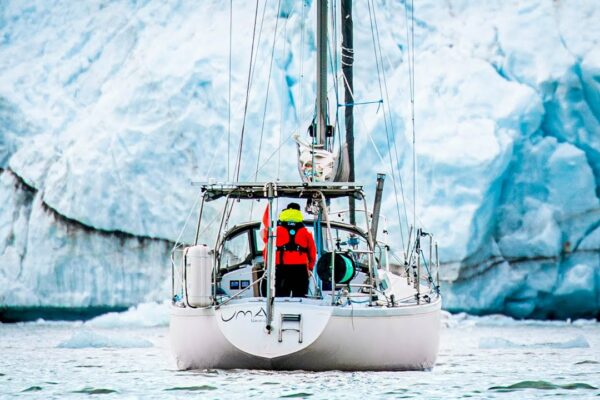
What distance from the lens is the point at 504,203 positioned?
55.8ft

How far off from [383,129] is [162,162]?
3.26 meters

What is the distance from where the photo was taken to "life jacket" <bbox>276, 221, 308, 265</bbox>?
8.77 metres

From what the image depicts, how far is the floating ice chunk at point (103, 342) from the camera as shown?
12.6m

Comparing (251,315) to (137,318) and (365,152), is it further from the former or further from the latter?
(365,152)

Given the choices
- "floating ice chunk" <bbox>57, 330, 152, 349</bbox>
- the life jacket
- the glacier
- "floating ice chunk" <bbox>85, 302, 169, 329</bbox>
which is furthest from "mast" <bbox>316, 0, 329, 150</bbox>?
"floating ice chunk" <bbox>85, 302, 169, 329</bbox>

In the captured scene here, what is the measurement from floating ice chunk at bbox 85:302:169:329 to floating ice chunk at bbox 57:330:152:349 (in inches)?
128

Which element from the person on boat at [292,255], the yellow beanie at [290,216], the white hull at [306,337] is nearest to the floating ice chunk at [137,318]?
the white hull at [306,337]

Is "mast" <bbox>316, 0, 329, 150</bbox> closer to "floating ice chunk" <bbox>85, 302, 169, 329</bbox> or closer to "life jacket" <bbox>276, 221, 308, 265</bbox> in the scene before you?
"life jacket" <bbox>276, 221, 308, 265</bbox>

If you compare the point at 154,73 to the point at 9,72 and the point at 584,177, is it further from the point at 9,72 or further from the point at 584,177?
the point at 584,177

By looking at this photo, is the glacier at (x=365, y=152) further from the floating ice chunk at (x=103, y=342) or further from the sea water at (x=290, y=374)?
the floating ice chunk at (x=103, y=342)

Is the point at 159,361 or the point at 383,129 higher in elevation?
the point at 383,129

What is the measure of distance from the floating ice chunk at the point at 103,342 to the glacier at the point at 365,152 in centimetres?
389

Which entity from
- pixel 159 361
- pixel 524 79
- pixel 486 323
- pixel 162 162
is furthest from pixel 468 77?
pixel 159 361

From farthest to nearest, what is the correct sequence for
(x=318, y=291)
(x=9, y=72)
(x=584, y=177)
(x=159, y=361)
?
(x=9, y=72) < (x=584, y=177) < (x=159, y=361) < (x=318, y=291)
